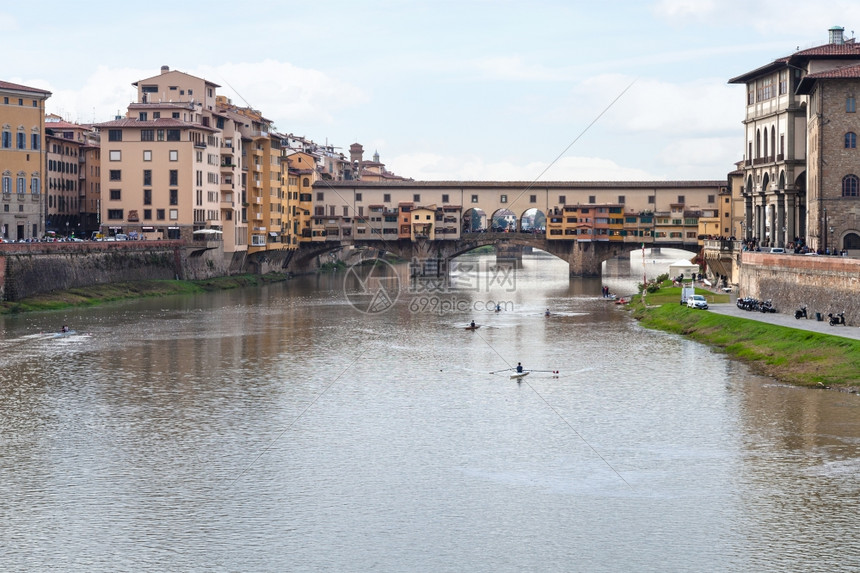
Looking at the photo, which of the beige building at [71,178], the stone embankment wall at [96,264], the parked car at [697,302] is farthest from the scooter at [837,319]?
the beige building at [71,178]

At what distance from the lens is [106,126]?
11056 centimetres

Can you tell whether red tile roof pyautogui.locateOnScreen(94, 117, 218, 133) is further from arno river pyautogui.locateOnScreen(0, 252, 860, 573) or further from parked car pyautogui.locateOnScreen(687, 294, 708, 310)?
parked car pyautogui.locateOnScreen(687, 294, 708, 310)

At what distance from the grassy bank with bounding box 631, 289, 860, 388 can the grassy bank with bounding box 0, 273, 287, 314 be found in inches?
1712

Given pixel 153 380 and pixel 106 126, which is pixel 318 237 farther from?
pixel 153 380

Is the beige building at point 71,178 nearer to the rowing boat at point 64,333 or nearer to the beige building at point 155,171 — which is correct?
the beige building at point 155,171

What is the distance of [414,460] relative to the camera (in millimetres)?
37000

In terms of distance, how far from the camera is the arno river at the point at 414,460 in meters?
28.7

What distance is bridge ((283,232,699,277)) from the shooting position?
136250 millimetres

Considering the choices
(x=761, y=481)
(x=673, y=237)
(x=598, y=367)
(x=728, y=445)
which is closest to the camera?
(x=761, y=481)

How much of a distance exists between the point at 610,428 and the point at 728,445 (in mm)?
4662

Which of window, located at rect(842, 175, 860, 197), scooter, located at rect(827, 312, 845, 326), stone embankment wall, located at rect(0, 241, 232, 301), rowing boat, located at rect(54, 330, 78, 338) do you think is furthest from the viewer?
stone embankment wall, located at rect(0, 241, 232, 301)

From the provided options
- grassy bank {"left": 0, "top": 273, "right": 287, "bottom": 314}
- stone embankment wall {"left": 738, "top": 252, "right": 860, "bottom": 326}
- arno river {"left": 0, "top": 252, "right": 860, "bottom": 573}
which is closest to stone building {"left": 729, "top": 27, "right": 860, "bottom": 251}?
stone embankment wall {"left": 738, "top": 252, "right": 860, "bottom": 326}

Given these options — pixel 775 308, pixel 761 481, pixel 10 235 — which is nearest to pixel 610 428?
pixel 761 481

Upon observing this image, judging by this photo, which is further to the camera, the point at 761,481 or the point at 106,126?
the point at 106,126
